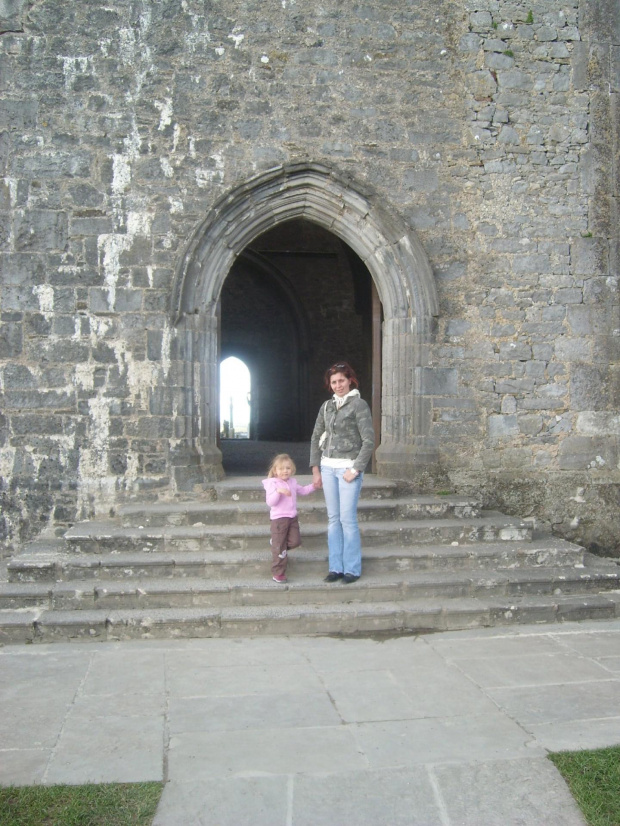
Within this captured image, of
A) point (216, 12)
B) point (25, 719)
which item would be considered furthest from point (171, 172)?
point (25, 719)

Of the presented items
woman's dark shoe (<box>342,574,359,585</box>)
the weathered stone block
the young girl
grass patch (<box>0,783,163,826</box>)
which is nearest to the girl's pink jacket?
the young girl

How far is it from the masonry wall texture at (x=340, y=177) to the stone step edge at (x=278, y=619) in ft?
5.60

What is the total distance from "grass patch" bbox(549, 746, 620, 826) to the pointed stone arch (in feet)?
12.2

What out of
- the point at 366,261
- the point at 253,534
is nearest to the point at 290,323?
the point at 366,261

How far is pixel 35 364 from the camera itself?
6.54 m

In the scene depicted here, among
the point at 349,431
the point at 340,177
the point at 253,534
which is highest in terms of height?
the point at 340,177

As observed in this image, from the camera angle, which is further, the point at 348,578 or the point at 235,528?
the point at 235,528

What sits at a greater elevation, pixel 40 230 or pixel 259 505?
pixel 40 230

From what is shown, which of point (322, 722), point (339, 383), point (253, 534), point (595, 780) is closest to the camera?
point (595, 780)

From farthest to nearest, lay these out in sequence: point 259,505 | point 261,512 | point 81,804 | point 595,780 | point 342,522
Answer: point 259,505
point 261,512
point 342,522
point 595,780
point 81,804

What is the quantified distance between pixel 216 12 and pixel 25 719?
579 centimetres

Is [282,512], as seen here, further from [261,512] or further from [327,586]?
[261,512]

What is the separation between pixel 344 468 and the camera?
5398 mm

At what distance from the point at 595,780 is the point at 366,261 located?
5026 mm
